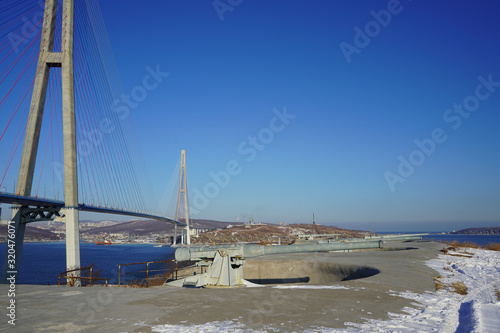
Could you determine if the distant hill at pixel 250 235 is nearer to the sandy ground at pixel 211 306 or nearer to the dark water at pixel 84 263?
the dark water at pixel 84 263

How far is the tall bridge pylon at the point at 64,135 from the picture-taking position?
21281 millimetres

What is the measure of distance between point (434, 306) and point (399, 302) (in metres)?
0.68

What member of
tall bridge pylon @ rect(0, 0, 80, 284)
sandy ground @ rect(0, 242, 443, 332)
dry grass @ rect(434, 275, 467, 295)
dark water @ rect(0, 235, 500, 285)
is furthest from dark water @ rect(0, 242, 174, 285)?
dry grass @ rect(434, 275, 467, 295)

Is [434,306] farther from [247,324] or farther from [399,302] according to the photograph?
[247,324]

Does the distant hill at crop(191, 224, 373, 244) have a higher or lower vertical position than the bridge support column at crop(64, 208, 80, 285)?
lower

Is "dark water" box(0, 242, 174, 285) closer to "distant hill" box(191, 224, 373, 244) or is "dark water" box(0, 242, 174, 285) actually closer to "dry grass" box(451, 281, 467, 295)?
"distant hill" box(191, 224, 373, 244)

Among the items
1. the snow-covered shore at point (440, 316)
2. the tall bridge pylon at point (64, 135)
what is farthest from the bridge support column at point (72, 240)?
the snow-covered shore at point (440, 316)

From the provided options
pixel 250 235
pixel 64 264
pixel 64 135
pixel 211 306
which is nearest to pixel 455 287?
pixel 211 306

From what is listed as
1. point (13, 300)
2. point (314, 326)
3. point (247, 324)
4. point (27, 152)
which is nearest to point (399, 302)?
point (314, 326)

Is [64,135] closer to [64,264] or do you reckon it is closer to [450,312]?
[450,312]

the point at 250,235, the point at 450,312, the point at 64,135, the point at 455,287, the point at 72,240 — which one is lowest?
the point at 250,235

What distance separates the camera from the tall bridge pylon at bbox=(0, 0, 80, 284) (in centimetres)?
2128

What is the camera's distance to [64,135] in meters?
21.8

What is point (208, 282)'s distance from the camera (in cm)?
1116
